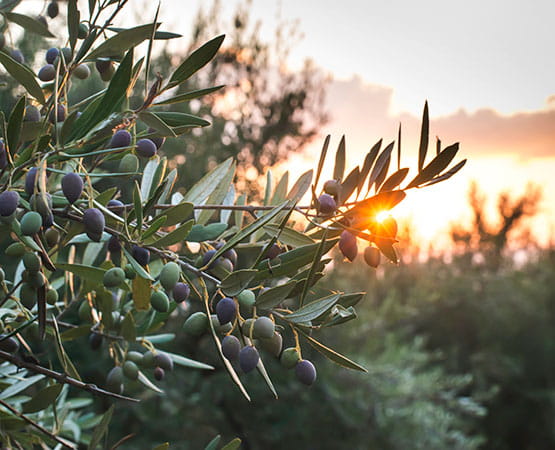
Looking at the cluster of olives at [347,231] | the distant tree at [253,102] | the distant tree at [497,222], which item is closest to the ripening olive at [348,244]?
the cluster of olives at [347,231]

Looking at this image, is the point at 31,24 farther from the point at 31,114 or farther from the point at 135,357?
the point at 135,357

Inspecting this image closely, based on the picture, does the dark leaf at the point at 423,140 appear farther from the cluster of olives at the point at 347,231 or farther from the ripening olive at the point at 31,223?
the ripening olive at the point at 31,223

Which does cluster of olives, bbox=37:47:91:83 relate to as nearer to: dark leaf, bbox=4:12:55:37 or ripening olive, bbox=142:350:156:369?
dark leaf, bbox=4:12:55:37

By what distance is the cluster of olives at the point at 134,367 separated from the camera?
1.47 ft

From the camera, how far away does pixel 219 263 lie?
1.15 feet

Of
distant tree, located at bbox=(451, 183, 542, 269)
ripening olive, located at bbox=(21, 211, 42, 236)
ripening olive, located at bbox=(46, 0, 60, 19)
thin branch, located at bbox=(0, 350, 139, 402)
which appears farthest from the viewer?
distant tree, located at bbox=(451, 183, 542, 269)

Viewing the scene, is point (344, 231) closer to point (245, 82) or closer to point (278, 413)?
point (278, 413)

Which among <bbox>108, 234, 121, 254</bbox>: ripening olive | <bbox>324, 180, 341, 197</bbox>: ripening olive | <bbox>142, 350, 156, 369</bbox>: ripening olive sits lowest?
<bbox>142, 350, 156, 369</bbox>: ripening olive

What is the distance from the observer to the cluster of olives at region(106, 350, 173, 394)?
45cm

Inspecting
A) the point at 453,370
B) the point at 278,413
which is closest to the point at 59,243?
the point at 278,413

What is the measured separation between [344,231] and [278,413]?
11.9 feet

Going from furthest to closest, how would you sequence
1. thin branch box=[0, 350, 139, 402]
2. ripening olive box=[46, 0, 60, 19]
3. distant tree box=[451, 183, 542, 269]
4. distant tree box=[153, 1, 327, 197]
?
1. distant tree box=[451, 183, 542, 269]
2. distant tree box=[153, 1, 327, 197]
3. ripening olive box=[46, 0, 60, 19]
4. thin branch box=[0, 350, 139, 402]

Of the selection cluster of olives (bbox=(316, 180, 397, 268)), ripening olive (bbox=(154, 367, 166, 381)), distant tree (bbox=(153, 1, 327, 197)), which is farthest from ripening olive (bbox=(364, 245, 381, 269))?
distant tree (bbox=(153, 1, 327, 197))

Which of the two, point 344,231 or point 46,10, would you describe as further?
point 46,10
